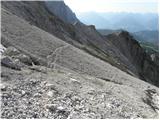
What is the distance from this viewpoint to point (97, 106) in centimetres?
1934

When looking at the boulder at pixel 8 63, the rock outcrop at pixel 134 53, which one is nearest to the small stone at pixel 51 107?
the boulder at pixel 8 63

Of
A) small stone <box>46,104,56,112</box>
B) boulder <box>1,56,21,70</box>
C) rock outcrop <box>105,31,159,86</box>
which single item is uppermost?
rock outcrop <box>105,31,159,86</box>

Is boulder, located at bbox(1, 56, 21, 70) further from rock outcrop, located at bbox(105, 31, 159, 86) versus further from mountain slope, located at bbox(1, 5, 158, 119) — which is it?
rock outcrop, located at bbox(105, 31, 159, 86)

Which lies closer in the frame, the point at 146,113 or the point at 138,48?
the point at 146,113

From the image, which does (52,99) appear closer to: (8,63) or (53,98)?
(53,98)

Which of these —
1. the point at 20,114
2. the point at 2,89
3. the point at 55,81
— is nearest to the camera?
the point at 20,114

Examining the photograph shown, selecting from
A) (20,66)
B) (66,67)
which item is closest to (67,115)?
(20,66)

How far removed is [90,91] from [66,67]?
11.4m

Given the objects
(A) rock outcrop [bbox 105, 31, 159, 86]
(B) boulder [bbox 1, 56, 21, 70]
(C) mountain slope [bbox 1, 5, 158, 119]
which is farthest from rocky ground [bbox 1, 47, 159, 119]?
(A) rock outcrop [bbox 105, 31, 159, 86]

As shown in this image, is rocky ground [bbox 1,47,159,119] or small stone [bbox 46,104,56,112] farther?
small stone [bbox 46,104,56,112]

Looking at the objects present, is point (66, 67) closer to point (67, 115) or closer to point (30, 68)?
point (30, 68)

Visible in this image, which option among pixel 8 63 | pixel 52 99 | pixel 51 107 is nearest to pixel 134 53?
pixel 8 63

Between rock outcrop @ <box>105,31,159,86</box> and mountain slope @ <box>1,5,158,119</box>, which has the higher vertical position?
rock outcrop @ <box>105,31,159,86</box>

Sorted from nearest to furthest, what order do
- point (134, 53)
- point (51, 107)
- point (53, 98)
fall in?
1. point (51, 107)
2. point (53, 98)
3. point (134, 53)
